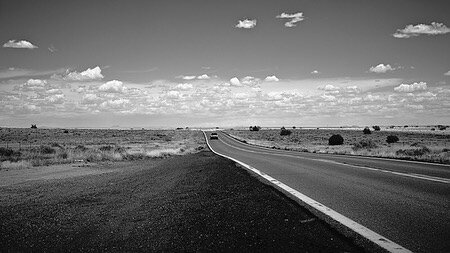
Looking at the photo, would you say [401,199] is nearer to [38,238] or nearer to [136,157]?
[38,238]

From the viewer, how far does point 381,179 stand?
9.39m

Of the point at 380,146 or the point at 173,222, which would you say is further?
the point at 380,146

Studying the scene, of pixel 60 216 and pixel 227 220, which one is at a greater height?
pixel 227 220

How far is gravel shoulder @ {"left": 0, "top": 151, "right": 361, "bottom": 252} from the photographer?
407 centimetres

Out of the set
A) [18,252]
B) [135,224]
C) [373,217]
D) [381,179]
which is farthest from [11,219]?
[381,179]

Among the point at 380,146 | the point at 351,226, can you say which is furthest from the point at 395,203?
the point at 380,146

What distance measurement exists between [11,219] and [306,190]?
6.59 m

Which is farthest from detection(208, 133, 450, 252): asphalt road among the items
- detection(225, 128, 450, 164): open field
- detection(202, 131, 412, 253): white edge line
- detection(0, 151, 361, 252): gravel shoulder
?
detection(225, 128, 450, 164): open field

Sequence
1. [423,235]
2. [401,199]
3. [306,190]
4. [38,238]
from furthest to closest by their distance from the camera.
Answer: [306,190] → [401,199] → [38,238] → [423,235]

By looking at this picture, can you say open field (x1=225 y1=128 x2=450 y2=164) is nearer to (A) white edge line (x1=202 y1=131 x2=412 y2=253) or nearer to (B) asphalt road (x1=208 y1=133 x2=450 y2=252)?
(B) asphalt road (x1=208 y1=133 x2=450 y2=252)

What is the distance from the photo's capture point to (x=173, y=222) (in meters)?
5.31

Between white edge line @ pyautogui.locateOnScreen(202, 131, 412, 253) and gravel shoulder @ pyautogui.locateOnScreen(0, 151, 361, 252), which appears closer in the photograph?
white edge line @ pyautogui.locateOnScreen(202, 131, 412, 253)

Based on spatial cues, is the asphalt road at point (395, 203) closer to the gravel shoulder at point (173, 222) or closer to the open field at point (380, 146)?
the gravel shoulder at point (173, 222)

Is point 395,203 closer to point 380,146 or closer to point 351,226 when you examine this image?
point 351,226
